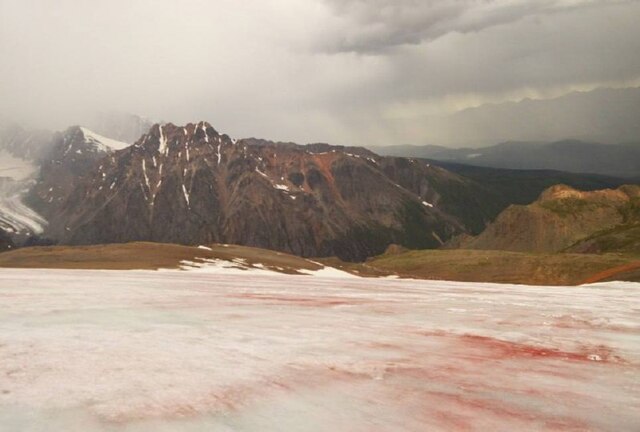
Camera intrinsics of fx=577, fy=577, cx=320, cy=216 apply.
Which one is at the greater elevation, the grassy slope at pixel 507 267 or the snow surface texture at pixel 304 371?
the grassy slope at pixel 507 267

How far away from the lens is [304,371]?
37.9ft

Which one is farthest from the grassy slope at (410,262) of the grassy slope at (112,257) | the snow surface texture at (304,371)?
the snow surface texture at (304,371)

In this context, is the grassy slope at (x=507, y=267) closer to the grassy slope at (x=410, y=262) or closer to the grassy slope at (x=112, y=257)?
the grassy slope at (x=410, y=262)

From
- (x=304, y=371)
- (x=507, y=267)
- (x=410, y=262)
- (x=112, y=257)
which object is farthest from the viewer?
(x=410, y=262)

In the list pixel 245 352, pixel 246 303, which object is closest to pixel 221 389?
pixel 245 352

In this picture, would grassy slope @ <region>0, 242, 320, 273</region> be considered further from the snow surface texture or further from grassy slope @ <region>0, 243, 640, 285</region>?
the snow surface texture

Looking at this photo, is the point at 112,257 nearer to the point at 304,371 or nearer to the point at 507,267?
the point at 304,371

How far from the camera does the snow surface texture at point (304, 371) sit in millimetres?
8617

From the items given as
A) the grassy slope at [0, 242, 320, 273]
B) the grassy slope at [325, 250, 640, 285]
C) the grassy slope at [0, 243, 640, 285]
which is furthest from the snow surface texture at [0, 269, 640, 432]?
the grassy slope at [325, 250, 640, 285]

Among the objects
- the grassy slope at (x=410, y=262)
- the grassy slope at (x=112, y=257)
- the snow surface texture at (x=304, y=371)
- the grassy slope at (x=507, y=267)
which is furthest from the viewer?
the grassy slope at (x=507, y=267)

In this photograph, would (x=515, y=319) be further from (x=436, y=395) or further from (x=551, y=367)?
(x=436, y=395)

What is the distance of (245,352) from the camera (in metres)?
13.2

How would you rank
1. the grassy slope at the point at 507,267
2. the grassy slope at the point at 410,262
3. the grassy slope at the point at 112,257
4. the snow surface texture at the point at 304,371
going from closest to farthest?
the snow surface texture at the point at 304,371, the grassy slope at the point at 112,257, the grassy slope at the point at 410,262, the grassy slope at the point at 507,267

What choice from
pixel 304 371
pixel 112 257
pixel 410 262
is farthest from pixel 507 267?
pixel 304 371
